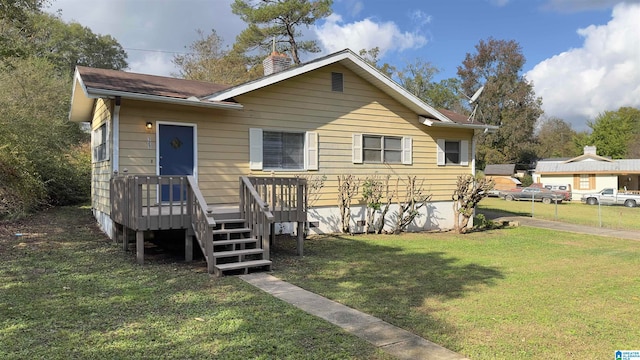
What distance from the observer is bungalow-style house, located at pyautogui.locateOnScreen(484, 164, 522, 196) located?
37.2 m

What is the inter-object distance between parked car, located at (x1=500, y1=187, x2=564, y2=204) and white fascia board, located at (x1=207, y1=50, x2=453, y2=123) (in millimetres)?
20781

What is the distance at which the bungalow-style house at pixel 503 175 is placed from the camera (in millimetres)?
37188

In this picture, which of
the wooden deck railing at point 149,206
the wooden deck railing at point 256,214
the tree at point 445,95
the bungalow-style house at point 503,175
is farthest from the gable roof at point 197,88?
the tree at point 445,95

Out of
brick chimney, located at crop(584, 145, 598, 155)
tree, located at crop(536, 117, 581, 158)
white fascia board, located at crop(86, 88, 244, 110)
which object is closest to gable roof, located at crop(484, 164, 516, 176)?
brick chimney, located at crop(584, 145, 598, 155)

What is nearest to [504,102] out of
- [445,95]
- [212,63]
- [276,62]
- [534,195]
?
[445,95]

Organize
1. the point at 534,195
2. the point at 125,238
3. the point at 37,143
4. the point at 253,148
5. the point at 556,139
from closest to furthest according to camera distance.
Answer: the point at 125,238
the point at 253,148
the point at 37,143
the point at 534,195
the point at 556,139

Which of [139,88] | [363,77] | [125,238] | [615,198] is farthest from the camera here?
[615,198]

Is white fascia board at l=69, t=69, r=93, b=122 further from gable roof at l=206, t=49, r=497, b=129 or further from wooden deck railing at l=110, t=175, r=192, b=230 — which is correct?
wooden deck railing at l=110, t=175, r=192, b=230

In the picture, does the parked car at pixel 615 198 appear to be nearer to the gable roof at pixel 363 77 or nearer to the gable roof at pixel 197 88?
the gable roof at pixel 363 77

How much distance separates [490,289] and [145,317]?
176 inches

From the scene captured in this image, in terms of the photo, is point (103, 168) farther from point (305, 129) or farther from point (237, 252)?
point (237, 252)

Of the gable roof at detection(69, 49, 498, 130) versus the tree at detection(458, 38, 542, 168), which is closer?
the gable roof at detection(69, 49, 498, 130)

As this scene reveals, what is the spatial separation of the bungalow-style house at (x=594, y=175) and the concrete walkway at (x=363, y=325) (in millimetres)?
31898

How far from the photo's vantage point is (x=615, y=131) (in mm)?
54844
